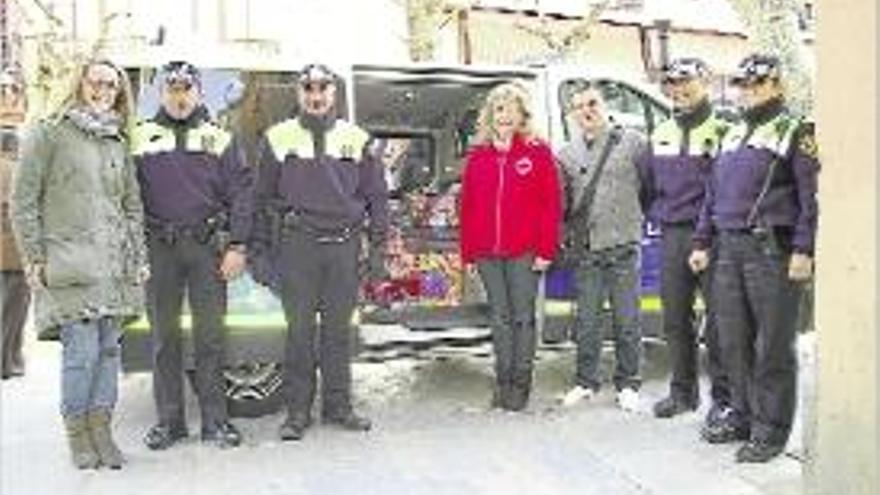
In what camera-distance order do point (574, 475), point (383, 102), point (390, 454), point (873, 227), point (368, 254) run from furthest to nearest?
point (383, 102) < point (368, 254) < point (390, 454) < point (574, 475) < point (873, 227)

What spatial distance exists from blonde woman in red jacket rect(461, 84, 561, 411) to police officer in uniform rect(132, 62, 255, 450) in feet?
4.58

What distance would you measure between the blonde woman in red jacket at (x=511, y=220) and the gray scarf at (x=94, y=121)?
218 centimetres

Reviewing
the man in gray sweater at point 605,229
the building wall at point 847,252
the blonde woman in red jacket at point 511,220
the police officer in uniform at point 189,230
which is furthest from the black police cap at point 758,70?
the police officer in uniform at point 189,230

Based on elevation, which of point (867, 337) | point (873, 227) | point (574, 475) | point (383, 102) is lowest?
point (574, 475)

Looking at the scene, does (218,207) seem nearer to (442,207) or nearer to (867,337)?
(442,207)

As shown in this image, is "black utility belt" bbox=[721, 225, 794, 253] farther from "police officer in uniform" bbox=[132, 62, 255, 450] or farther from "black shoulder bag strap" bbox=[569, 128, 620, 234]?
"police officer in uniform" bbox=[132, 62, 255, 450]

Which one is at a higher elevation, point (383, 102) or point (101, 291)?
point (383, 102)

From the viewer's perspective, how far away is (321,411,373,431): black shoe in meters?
8.10

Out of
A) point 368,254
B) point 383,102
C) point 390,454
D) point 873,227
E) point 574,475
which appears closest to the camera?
point 873,227

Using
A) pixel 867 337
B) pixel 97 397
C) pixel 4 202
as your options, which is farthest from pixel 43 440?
pixel 867 337

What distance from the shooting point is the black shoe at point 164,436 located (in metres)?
7.73

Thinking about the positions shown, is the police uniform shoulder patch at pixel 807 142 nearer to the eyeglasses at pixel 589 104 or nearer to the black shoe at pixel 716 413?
the black shoe at pixel 716 413

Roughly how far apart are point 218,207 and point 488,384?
2555 millimetres

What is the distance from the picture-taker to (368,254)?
8078mm
